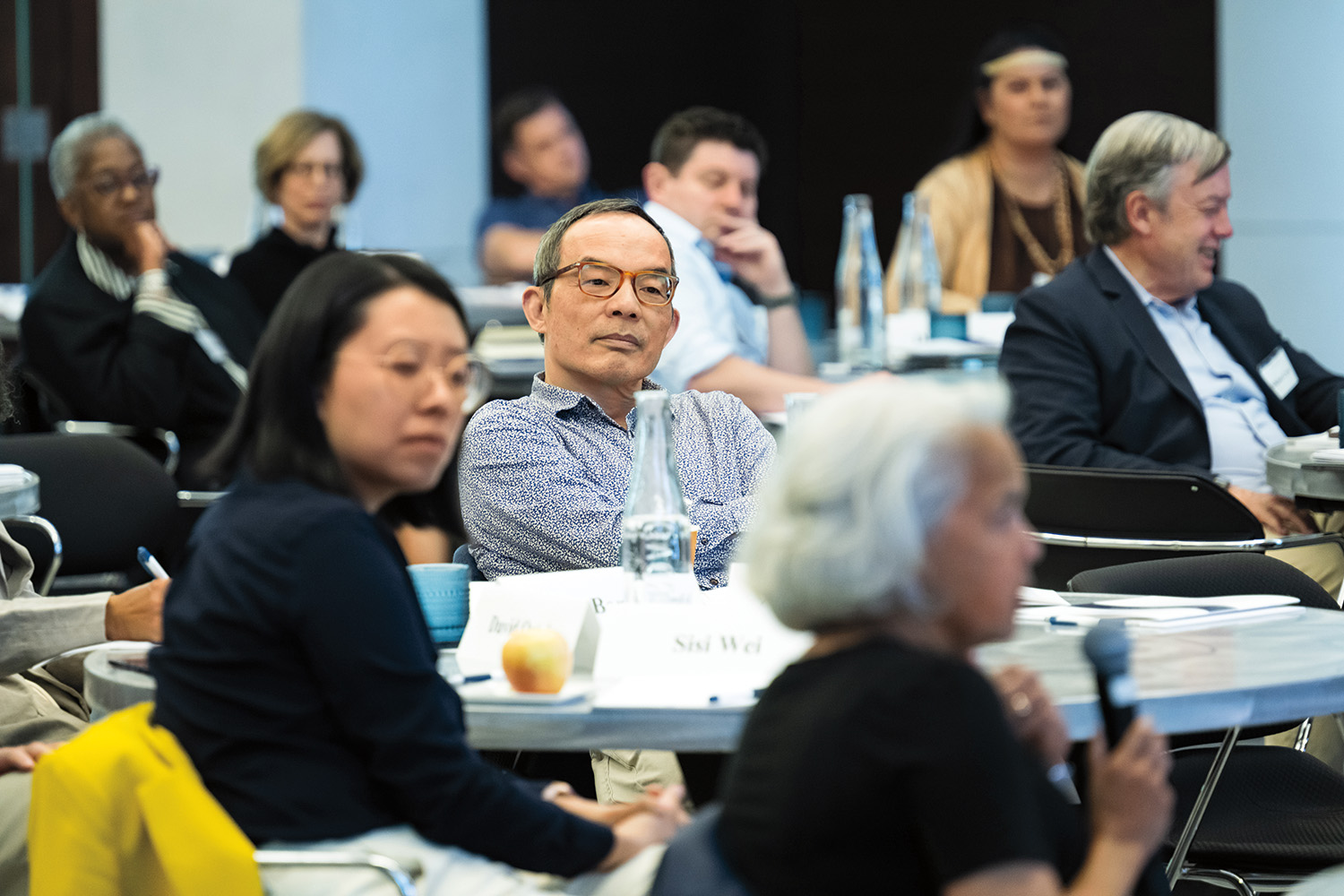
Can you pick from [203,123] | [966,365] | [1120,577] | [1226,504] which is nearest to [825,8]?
[203,123]

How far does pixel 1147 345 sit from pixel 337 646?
2.63m

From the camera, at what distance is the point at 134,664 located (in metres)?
1.69

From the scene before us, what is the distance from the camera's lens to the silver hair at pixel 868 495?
3.41 feet

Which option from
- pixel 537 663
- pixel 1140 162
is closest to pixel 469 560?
pixel 537 663

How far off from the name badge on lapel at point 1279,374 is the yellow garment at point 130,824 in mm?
3053

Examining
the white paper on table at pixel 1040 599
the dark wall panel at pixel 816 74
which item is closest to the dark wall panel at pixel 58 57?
the dark wall panel at pixel 816 74

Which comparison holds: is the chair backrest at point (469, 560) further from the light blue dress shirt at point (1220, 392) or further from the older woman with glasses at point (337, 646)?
the light blue dress shirt at point (1220, 392)

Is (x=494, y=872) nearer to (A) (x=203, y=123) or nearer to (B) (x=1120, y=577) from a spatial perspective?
(B) (x=1120, y=577)

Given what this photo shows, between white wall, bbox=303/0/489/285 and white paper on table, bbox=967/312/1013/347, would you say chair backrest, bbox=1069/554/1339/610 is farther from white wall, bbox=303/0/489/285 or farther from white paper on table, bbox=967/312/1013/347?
white wall, bbox=303/0/489/285

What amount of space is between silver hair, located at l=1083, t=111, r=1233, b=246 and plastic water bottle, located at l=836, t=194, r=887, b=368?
1044mm

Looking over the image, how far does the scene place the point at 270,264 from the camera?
18.0 feet

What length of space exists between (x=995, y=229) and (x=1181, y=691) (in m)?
4.43


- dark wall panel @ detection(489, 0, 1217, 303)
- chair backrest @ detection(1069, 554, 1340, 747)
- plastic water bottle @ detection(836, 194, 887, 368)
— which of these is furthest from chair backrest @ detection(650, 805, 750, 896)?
dark wall panel @ detection(489, 0, 1217, 303)

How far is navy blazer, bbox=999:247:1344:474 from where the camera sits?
11.5ft
